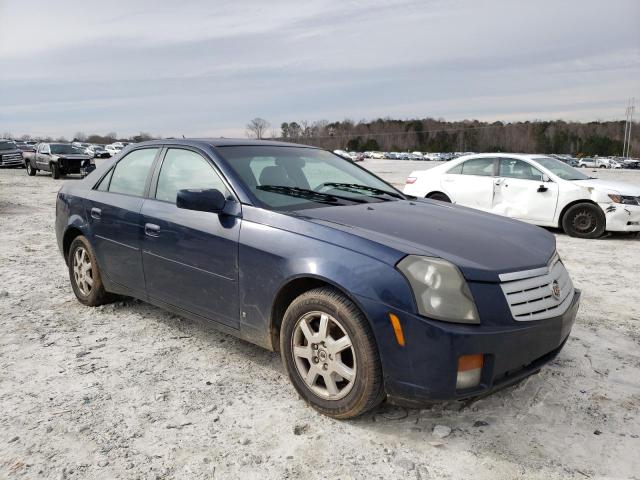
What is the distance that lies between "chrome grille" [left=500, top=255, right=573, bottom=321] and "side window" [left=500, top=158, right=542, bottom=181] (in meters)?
6.63

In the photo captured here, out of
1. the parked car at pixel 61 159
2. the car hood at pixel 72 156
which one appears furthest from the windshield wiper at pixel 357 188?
the car hood at pixel 72 156

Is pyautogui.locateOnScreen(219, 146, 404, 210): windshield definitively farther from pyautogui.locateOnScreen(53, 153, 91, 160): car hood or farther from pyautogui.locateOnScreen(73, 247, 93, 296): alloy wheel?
pyautogui.locateOnScreen(53, 153, 91, 160): car hood

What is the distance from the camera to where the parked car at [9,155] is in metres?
30.1

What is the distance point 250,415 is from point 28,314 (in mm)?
2722

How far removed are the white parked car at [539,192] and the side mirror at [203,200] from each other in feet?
20.0

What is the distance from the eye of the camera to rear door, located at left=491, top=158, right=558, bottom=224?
8859 mm

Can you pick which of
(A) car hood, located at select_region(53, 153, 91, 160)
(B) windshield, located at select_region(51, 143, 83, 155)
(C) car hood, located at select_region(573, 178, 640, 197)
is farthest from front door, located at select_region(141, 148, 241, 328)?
(B) windshield, located at select_region(51, 143, 83, 155)

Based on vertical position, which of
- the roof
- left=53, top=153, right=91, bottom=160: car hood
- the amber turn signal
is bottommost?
the amber turn signal

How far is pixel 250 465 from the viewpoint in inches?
96.4

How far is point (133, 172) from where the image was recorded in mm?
4277

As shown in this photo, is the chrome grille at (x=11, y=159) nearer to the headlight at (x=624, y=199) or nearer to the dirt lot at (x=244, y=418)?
the dirt lot at (x=244, y=418)

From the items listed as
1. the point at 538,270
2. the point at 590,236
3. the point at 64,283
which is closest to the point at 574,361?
the point at 538,270

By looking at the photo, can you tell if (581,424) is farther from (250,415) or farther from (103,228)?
(103,228)

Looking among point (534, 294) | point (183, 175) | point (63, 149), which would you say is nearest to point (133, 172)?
point (183, 175)
